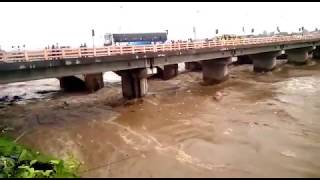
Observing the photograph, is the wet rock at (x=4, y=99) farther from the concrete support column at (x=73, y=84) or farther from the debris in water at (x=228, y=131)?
the debris in water at (x=228, y=131)

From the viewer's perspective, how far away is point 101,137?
1838 centimetres

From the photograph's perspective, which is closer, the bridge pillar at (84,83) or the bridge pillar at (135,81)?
the bridge pillar at (135,81)

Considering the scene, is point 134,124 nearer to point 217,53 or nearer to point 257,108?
point 257,108

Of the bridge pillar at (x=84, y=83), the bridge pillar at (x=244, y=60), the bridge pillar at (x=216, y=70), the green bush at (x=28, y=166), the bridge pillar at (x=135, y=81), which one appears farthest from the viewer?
the bridge pillar at (x=244, y=60)

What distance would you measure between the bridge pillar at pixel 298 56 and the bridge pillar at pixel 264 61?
9340 mm

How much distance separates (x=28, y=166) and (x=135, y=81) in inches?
684

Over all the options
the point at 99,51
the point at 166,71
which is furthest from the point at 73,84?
the point at 99,51

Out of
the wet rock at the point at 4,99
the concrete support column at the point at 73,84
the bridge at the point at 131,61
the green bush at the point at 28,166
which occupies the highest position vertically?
the bridge at the point at 131,61

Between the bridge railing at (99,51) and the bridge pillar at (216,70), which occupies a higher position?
the bridge railing at (99,51)

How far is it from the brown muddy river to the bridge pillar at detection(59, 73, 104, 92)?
59.1 inches

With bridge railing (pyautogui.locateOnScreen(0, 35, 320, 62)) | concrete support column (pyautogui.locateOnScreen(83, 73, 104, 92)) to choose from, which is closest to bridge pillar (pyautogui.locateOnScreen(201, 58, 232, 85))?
bridge railing (pyautogui.locateOnScreen(0, 35, 320, 62))

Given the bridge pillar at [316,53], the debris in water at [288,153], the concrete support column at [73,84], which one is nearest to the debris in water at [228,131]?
the debris in water at [288,153]

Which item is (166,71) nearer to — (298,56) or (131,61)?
(131,61)

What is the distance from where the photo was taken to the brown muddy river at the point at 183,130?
1351 centimetres
